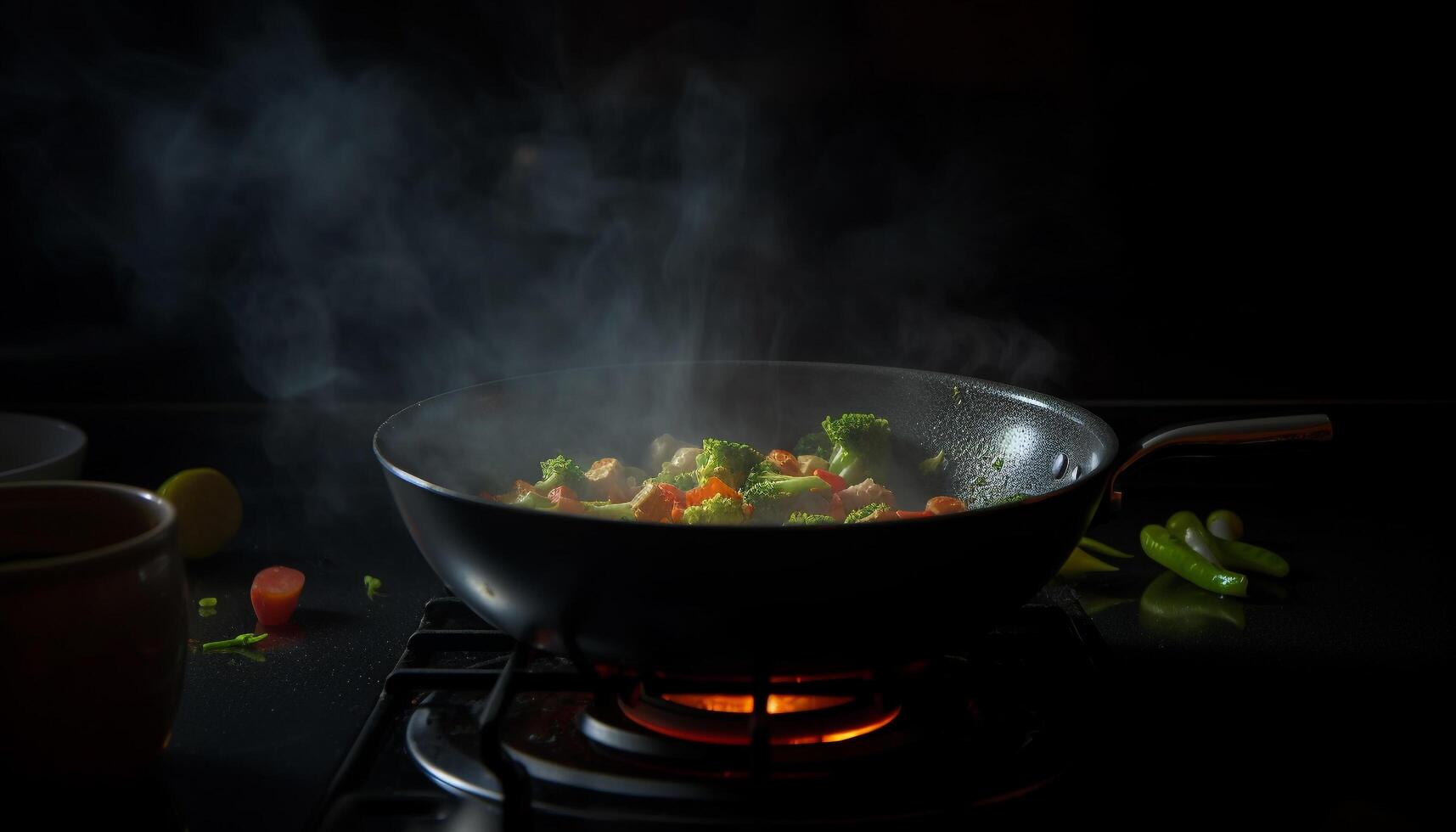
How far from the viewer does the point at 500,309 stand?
187cm

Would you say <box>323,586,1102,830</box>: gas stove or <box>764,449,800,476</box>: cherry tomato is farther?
<box>764,449,800,476</box>: cherry tomato

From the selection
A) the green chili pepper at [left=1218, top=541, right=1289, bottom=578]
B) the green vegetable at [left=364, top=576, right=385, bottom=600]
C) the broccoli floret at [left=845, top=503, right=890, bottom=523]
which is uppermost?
Answer: the broccoli floret at [left=845, top=503, right=890, bottom=523]

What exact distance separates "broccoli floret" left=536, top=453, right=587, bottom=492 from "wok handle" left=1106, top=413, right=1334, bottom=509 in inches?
24.6

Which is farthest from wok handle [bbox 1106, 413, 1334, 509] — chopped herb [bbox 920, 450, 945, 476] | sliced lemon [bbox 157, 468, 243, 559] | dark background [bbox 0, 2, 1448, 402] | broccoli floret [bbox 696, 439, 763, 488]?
sliced lemon [bbox 157, 468, 243, 559]

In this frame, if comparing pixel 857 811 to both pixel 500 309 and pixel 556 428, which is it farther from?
pixel 500 309

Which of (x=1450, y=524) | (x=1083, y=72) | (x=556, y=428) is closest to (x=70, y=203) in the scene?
(x=556, y=428)

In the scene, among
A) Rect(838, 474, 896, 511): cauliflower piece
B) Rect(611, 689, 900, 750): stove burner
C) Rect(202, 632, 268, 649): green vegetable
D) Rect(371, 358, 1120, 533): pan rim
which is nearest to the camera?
Rect(371, 358, 1120, 533): pan rim

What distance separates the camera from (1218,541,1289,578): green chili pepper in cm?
150

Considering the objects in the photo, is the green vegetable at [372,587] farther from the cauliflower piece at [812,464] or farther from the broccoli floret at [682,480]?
the cauliflower piece at [812,464]

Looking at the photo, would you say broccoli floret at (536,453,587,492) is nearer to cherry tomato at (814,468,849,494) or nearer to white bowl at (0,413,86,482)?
cherry tomato at (814,468,849,494)

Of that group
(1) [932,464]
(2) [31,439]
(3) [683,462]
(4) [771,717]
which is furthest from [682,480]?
(2) [31,439]

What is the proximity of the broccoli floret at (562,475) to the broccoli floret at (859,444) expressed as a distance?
32 centimetres

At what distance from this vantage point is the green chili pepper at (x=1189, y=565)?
1.44 m

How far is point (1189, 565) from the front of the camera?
1.48m
